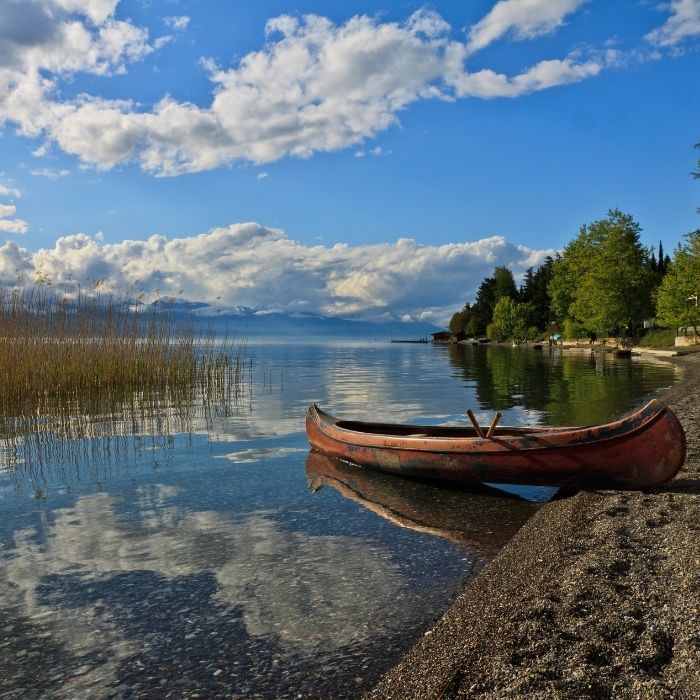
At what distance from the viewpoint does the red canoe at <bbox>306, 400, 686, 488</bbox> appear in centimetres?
886

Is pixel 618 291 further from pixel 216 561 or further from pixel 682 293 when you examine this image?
pixel 216 561

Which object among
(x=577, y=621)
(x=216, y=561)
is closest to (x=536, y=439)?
(x=577, y=621)

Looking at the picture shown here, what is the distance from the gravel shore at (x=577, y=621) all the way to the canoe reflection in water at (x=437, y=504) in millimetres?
844

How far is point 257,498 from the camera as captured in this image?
34.8ft

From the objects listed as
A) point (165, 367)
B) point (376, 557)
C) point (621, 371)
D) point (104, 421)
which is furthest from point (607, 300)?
point (376, 557)

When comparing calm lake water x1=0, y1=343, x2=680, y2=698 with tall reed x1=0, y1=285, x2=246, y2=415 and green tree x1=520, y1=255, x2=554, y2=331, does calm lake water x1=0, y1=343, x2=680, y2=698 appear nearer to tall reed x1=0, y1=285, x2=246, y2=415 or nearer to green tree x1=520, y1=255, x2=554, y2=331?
tall reed x1=0, y1=285, x2=246, y2=415

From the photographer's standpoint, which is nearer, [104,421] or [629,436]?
[629,436]

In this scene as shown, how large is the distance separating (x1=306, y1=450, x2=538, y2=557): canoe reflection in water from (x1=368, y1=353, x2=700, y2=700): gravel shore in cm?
84

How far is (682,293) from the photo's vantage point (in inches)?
2074

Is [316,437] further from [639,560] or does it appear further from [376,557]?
[639,560]

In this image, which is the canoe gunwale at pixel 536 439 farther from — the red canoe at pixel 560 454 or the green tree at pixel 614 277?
the green tree at pixel 614 277

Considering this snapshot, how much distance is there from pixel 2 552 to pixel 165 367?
1567cm

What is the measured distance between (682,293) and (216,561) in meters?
54.9

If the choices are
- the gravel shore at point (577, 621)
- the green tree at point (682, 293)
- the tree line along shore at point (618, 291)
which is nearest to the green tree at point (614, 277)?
the tree line along shore at point (618, 291)
